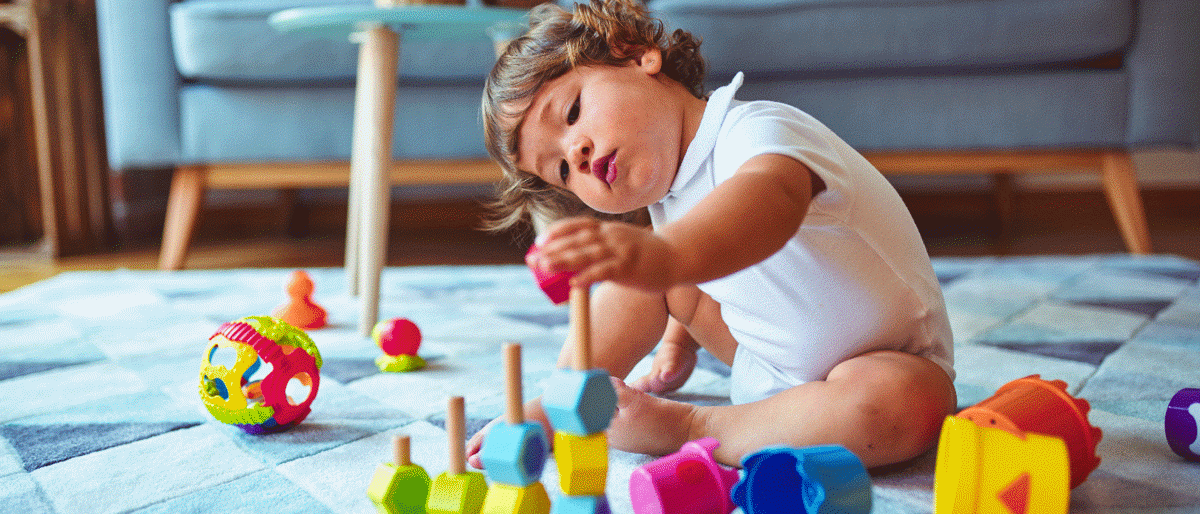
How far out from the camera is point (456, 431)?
384mm

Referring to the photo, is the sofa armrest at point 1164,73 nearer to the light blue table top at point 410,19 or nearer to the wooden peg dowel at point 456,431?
the light blue table top at point 410,19

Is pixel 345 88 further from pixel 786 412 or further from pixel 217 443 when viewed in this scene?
pixel 786 412

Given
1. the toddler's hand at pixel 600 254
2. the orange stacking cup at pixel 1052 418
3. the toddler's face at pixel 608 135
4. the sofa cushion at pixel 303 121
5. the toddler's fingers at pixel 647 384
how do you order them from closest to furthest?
the toddler's hand at pixel 600 254 → the orange stacking cup at pixel 1052 418 → the toddler's face at pixel 608 135 → the toddler's fingers at pixel 647 384 → the sofa cushion at pixel 303 121

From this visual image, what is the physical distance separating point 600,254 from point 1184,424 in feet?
1.31

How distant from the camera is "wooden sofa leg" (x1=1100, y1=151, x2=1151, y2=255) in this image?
A: 139cm

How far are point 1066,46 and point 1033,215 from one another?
843 millimetres

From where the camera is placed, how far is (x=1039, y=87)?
1363 mm

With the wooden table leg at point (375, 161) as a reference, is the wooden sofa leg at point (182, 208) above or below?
below

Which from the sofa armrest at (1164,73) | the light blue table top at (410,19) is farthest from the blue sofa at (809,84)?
the light blue table top at (410,19)

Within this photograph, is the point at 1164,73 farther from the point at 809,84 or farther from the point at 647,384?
the point at 647,384

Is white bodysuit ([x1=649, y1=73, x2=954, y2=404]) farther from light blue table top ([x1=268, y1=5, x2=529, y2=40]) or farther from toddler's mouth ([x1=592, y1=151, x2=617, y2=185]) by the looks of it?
light blue table top ([x1=268, y1=5, x2=529, y2=40])

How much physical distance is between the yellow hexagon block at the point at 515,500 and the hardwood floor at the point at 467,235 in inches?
46.8

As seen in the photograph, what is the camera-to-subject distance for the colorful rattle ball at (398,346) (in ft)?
2.55

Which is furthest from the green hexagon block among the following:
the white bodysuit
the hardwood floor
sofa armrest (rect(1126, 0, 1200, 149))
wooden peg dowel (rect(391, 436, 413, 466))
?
sofa armrest (rect(1126, 0, 1200, 149))
